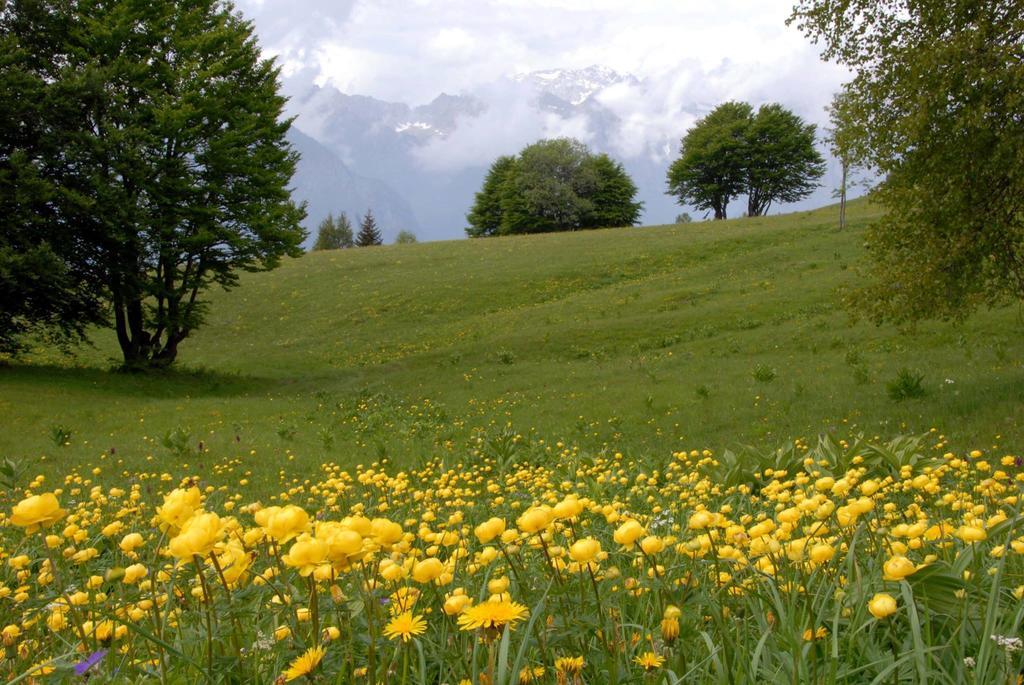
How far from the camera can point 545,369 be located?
67.5 feet

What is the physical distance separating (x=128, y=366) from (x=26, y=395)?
5.16 metres

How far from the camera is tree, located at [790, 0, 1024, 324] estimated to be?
9641 millimetres

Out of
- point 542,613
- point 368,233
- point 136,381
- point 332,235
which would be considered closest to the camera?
point 542,613

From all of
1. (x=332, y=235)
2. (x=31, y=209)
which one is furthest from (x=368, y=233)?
(x=31, y=209)

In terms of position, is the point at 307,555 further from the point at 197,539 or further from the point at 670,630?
the point at 670,630

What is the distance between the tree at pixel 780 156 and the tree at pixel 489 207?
26.5 metres

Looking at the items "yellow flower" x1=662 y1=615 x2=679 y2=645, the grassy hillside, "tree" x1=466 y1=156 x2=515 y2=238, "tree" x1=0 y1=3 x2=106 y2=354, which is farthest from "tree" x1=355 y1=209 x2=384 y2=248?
"yellow flower" x1=662 y1=615 x2=679 y2=645

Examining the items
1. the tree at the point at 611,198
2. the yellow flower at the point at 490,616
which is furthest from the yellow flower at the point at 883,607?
the tree at the point at 611,198

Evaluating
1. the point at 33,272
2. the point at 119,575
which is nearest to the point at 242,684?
the point at 119,575

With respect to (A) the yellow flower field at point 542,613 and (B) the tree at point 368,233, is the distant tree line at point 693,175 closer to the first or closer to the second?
(B) the tree at point 368,233

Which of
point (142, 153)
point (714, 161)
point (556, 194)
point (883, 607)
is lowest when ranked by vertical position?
point (883, 607)

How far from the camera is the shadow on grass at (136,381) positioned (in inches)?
810

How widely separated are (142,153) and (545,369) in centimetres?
1428

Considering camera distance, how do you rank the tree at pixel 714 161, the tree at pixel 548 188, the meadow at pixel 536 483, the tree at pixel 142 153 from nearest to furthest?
the meadow at pixel 536 483
the tree at pixel 142 153
the tree at pixel 548 188
the tree at pixel 714 161
